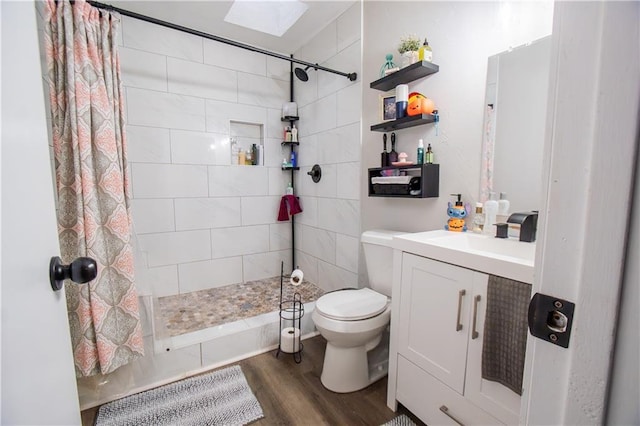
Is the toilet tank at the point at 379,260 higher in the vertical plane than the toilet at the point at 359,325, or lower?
higher

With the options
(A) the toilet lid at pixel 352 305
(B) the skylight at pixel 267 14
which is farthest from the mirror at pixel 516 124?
(B) the skylight at pixel 267 14

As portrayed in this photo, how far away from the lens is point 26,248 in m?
0.49

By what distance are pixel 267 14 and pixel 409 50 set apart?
148 cm

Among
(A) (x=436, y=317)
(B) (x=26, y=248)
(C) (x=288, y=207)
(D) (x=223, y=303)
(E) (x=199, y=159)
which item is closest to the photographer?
(B) (x=26, y=248)

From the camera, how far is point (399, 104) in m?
1.78

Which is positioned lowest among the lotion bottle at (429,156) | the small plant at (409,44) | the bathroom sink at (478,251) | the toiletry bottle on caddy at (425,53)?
the bathroom sink at (478,251)

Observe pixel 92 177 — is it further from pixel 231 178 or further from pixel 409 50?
pixel 409 50

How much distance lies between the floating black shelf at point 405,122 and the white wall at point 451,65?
0.07 meters

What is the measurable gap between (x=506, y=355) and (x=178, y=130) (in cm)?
273

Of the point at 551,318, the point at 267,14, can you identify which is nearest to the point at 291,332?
the point at 551,318

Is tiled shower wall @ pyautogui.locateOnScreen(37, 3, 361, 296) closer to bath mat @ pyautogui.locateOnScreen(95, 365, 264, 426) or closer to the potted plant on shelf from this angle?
the potted plant on shelf

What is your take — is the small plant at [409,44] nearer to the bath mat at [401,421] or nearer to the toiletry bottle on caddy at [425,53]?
the toiletry bottle on caddy at [425,53]

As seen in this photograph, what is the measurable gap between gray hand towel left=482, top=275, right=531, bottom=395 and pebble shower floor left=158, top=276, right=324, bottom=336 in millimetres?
1598

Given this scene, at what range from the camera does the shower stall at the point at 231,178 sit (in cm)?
229
